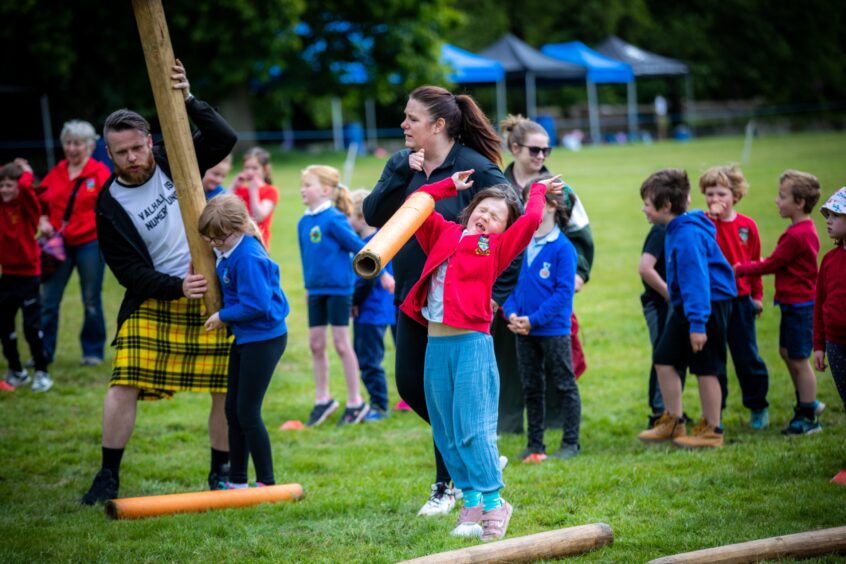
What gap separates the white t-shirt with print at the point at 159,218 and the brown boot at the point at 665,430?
341cm

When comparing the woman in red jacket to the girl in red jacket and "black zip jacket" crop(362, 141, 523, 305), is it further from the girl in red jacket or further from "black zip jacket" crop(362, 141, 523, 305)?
the girl in red jacket

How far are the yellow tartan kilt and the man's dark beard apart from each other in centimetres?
69

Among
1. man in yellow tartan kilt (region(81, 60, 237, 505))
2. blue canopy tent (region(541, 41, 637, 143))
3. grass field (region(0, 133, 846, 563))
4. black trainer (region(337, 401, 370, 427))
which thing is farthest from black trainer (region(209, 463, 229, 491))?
blue canopy tent (region(541, 41, 637, 143))

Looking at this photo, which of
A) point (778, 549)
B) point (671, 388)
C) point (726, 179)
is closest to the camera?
point (778, 549)

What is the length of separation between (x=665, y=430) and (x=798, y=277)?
56.7 inches

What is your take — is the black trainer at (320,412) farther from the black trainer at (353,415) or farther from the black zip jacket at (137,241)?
the black zip jacket at (137,241)

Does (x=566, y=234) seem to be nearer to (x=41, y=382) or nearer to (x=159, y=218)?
(x=159, y=218)

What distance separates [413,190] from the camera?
500 cm

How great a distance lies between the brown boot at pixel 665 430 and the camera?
6680 mm

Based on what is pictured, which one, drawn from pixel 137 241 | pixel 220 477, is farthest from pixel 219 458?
pixel 137 241

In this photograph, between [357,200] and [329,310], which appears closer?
[329,310]

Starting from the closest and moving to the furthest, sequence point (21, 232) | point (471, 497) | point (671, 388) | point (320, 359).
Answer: point (471, 497) < point (671, 388) < point (320, 359) < point (21, 232)

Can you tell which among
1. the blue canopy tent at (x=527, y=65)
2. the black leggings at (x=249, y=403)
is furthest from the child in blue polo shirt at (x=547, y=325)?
the blue canopy tent at (x=527, y=65)

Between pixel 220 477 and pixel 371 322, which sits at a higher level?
pixel 371 322
